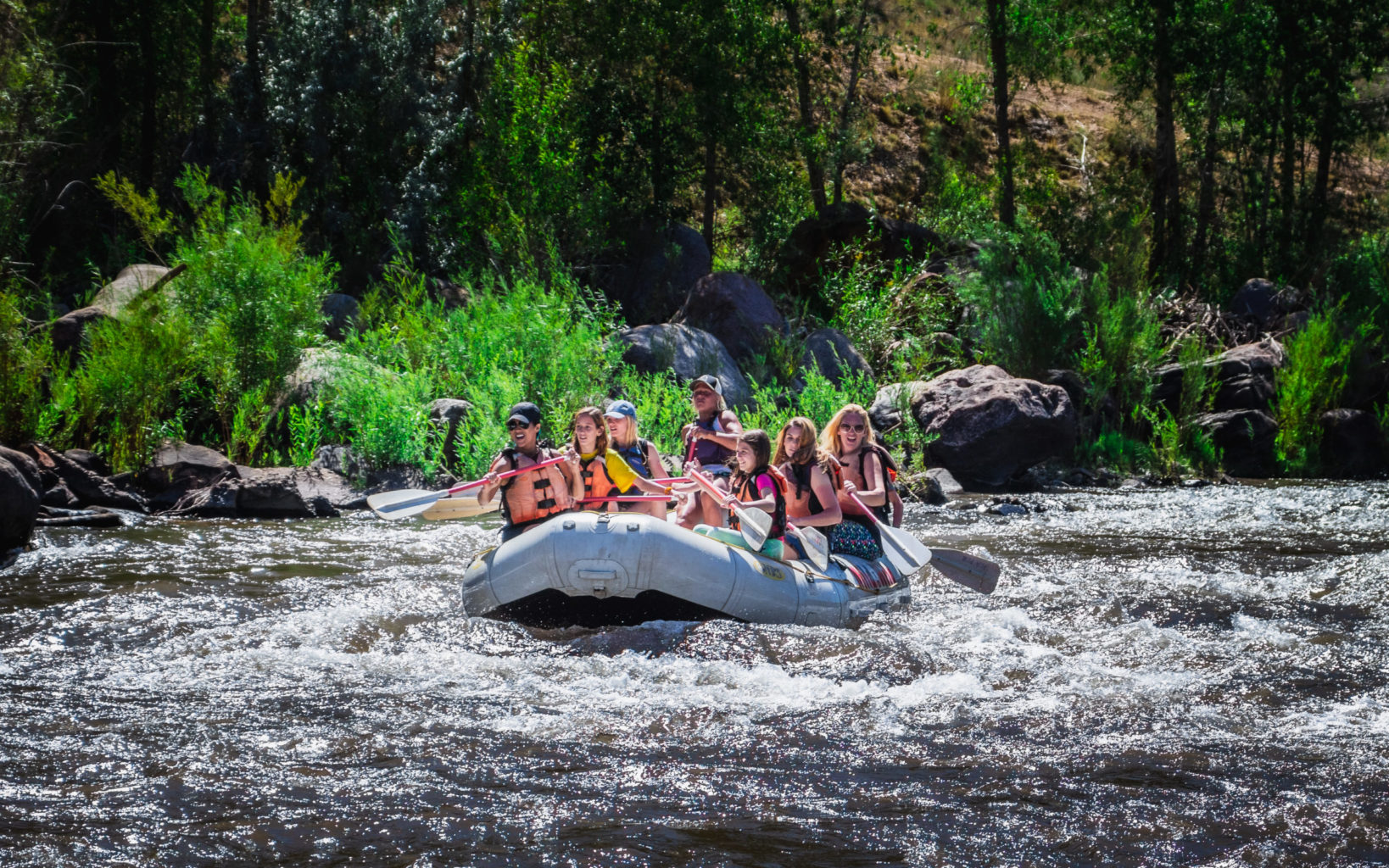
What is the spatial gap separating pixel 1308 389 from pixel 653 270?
8453mm

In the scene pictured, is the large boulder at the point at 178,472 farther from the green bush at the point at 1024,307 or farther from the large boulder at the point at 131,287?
the green bush at the point at 1024,307

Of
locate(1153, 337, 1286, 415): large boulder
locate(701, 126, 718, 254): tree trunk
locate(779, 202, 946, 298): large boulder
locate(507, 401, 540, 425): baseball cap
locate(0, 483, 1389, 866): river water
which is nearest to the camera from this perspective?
locate(0, 483, 1389, 866): river water

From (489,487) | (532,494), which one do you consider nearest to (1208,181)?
(532,494)

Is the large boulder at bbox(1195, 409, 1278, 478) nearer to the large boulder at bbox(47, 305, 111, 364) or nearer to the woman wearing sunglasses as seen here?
the woman wearing sunglasses

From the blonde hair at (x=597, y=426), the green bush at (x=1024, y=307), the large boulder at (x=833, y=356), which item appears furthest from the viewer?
the large boulder at (x=833, y=356)

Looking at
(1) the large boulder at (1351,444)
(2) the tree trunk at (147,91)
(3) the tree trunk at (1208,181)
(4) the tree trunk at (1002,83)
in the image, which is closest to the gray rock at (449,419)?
(4) the tree trunk at (1002,83)

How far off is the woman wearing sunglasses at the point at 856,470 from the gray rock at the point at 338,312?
27.1ft

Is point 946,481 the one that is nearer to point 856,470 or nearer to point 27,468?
point 856,470

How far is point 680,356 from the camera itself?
12.9 meters

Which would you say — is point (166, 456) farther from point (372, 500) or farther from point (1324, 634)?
point (1324, 634)

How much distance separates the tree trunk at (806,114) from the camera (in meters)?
16.6

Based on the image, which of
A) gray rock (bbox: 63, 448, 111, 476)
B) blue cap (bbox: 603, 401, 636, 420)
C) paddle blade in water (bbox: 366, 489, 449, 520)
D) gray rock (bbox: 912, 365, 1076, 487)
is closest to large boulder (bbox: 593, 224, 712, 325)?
gray rock (bbox: 912, 365, 1076, 487)

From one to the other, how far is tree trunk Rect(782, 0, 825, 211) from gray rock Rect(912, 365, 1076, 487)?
20.7 feet

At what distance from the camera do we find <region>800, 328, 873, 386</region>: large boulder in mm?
13688
